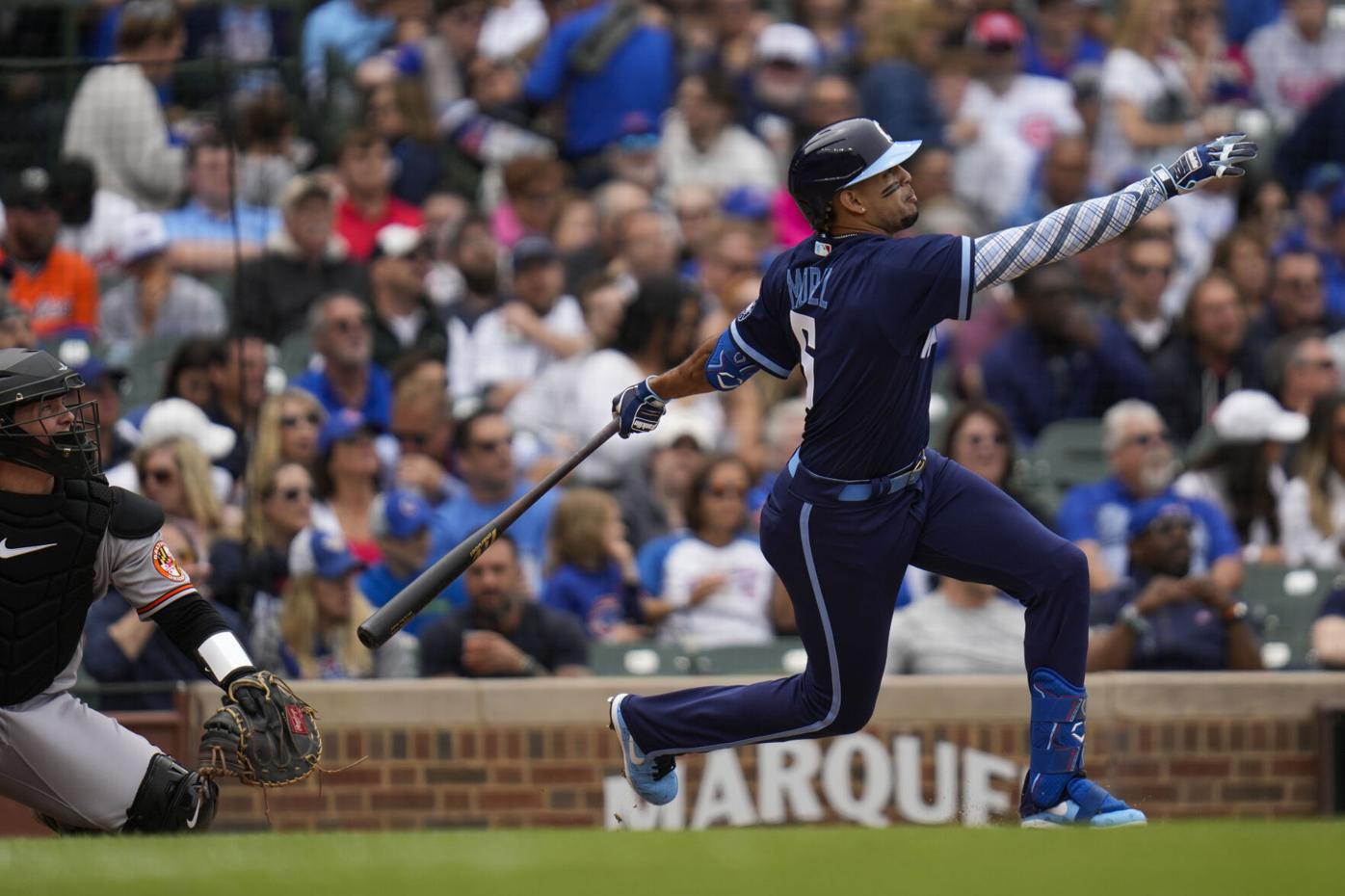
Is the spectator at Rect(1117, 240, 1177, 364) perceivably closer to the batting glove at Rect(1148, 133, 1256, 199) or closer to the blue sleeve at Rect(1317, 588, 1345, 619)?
the blue sleeve at Rect(1317, 588, 1345, 619)

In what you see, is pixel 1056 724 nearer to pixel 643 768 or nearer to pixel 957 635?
pixel 643 768

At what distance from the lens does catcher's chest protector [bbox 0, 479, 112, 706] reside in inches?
219

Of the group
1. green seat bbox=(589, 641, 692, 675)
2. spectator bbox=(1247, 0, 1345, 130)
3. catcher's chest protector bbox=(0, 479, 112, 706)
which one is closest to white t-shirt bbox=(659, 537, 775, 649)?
green seat bbox=(589, 641, 692, 675)

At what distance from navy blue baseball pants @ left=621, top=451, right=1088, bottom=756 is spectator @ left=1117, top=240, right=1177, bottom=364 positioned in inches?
174

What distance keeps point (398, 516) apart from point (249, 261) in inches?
63.5

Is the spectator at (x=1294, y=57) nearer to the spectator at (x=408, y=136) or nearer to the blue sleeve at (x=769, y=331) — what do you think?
the spectator at (x=408, y=136)

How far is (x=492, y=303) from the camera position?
10.4 meters

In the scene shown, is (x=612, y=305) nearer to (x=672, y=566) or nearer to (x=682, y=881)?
(x=672, y=566)

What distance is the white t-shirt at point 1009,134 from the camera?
11492 mm

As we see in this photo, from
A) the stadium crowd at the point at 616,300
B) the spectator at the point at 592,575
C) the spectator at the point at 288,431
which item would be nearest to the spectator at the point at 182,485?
the stadium crowd at the point at 616,300

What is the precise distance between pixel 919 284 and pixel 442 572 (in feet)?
5.65

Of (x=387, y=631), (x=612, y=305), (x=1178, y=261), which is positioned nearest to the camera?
(x=387, y=631)

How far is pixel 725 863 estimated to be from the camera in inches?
181

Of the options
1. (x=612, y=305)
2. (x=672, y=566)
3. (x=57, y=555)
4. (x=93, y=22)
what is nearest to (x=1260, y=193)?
(x=612, y=305)
